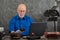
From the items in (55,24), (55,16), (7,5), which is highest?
(7,5)

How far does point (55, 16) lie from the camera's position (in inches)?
129

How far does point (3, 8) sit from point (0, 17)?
0.78 ft

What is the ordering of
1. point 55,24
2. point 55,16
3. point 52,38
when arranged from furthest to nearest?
point 55,24 < point 55,16 < point 52,38

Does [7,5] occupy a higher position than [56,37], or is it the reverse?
[7,5]

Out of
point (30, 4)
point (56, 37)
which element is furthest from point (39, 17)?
point (56, 37)

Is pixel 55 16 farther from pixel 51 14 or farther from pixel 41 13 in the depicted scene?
pixel 41 13

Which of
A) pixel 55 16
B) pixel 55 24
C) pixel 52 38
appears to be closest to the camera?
pixel 52 38

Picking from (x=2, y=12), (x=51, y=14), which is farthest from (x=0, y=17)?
(x=51, y=14)

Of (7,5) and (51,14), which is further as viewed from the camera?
(7,5)

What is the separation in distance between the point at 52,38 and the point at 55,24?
1.85 meters

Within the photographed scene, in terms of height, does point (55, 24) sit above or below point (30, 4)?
below

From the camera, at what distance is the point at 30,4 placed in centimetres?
378

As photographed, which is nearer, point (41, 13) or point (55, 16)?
point (55, 16)

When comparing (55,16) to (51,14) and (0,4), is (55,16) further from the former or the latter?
(0,4)
